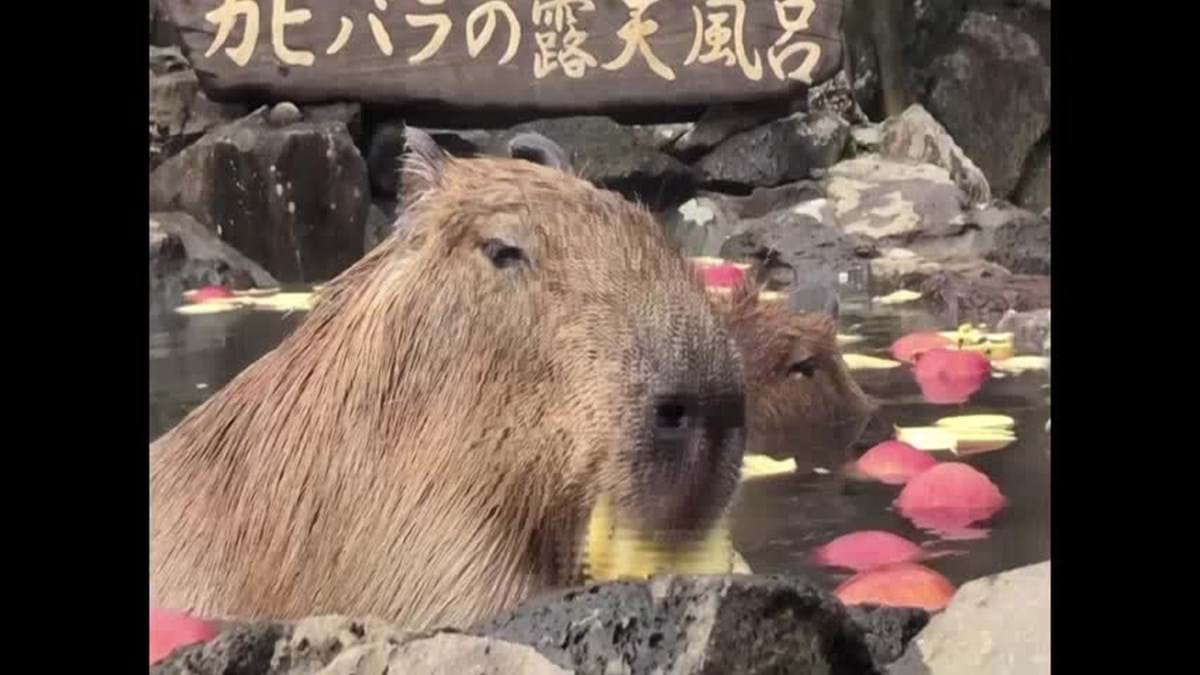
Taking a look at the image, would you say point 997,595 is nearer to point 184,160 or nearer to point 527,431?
point 527,431

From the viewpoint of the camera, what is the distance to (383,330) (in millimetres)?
1669

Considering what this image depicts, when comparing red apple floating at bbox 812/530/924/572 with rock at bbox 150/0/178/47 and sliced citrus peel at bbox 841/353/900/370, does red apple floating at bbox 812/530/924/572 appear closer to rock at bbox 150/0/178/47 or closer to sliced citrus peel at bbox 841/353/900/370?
sliced citrus peel at bbox 841/353/900/370

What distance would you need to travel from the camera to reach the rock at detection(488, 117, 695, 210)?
1.68 metres

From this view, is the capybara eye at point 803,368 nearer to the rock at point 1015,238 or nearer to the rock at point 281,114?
the rock at point 1015,238

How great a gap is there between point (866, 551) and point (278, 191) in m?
0.80

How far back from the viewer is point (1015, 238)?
67.9 inches

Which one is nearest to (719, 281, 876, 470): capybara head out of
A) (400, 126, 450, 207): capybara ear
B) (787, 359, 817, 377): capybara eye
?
(787, 359, 817, 377): capybara eye

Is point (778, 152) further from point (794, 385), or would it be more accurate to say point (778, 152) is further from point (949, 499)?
point (949, 499)

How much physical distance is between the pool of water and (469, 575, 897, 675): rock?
6 centimetres

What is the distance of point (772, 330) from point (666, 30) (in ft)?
1.21

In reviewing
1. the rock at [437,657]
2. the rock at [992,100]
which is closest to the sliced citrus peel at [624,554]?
the rock at [437,657]

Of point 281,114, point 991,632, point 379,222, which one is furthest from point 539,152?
point 991,632
